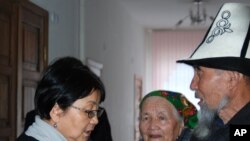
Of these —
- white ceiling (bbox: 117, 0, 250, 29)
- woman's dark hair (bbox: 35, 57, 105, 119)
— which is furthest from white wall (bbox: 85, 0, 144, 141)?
woman's dark hair (bbox: 35, 57, 105, 119)

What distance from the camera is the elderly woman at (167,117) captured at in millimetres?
2484

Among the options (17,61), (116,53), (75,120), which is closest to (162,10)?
(116,53)

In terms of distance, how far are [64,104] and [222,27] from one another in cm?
60

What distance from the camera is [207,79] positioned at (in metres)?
1.61

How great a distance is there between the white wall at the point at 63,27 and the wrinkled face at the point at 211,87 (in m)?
2.71

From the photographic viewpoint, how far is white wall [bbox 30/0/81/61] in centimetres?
451

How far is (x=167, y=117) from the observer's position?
98.7 inches

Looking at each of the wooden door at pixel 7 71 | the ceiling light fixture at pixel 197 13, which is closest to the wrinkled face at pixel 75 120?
the wooden door at pixel 7 71

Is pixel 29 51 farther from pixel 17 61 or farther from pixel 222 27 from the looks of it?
pixel 222 27

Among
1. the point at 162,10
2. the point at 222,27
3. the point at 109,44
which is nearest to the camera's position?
the point at 222,27

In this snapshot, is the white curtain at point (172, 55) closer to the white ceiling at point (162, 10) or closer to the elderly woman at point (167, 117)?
the white ceiling at point (162, 10)

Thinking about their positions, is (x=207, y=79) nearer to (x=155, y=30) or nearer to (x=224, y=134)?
(x=224, y=134)

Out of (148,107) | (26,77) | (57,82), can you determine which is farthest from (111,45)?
(57,82)

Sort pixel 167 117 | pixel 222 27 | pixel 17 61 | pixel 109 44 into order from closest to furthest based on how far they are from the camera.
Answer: pixel 222 27, pixel 167 117, pixel 17 61, pixel 109 44
